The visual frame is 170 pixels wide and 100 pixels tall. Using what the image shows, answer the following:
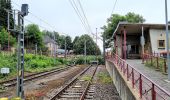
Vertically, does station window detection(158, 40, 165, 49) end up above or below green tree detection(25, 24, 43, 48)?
below

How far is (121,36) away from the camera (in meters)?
39.1

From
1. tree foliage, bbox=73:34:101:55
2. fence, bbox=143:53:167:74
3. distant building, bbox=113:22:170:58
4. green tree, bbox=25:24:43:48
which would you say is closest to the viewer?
fence, bbox=143:53:167:74

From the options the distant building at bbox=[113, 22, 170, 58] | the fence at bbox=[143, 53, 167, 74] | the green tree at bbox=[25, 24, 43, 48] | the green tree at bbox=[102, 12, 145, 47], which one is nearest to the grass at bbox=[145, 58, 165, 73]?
the fence at bbox=[143, 53, 167, 74]

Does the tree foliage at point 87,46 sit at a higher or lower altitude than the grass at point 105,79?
higher

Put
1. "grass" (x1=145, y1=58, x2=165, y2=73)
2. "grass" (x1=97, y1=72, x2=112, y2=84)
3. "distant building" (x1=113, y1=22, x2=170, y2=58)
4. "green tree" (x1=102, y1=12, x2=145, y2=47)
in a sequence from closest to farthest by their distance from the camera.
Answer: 1. "grass" (x1=145, y1=58, x2=165, y2=73)
2. "grass" (x1=97, y1=72, x2=112, y2=84)
3. "distant building" (x1=113, y1=22, x2=170, y2=58)
4. "green tree" (x1=102, y1=12, x2=145, y2=47)

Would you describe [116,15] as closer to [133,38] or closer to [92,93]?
[133,38]

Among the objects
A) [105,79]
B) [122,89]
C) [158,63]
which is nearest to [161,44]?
[105,79]

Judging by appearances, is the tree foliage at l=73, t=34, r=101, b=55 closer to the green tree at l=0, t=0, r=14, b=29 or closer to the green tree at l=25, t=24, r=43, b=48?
the green tree at l=25, t=24, r=43, b=48

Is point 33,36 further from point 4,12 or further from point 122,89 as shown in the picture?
point 122,89

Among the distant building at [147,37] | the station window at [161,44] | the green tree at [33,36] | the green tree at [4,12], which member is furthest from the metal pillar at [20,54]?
the green tree at [33,36]

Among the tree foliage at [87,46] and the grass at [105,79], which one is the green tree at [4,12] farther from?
the grass at [105,79]

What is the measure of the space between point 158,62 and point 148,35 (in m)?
15.8

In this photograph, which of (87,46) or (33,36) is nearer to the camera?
(33,36)

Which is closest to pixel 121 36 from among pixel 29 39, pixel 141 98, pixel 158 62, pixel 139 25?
pixel 139 25
